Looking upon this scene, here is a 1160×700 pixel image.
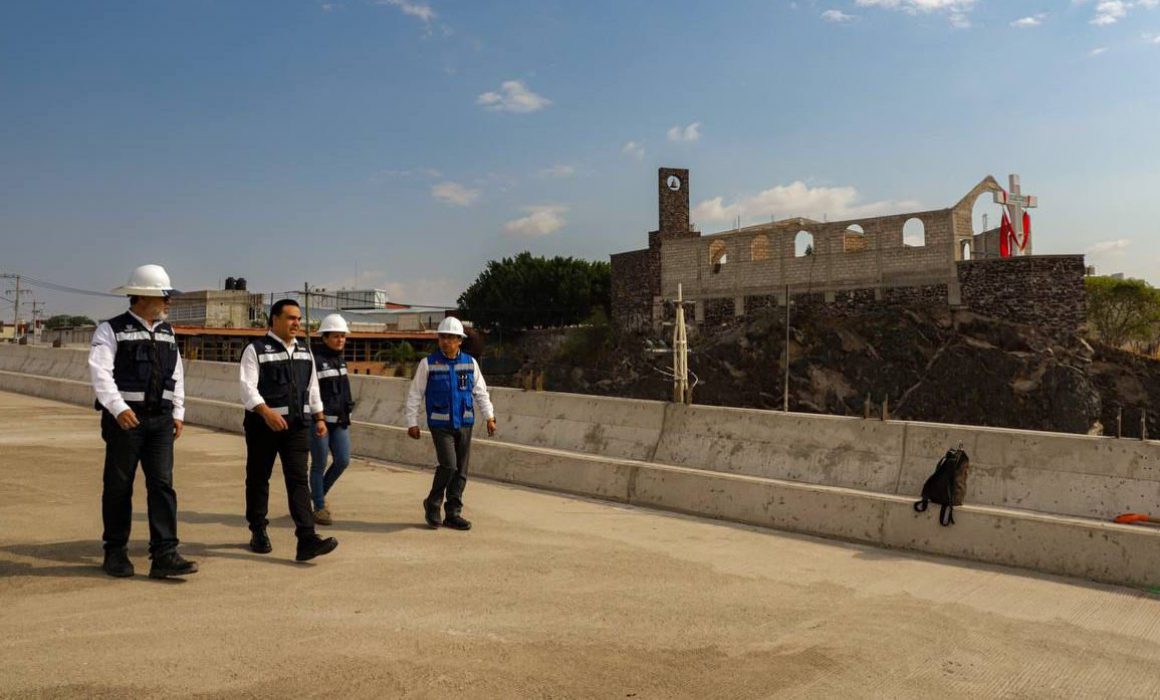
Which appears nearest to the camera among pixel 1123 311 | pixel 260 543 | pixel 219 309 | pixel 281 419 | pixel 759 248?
pixel 281 419

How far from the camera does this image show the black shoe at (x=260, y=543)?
269 inches

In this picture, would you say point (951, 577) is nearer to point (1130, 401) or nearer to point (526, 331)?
point (1130, 401)

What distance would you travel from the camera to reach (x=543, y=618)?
211 inches

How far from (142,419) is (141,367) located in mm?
368

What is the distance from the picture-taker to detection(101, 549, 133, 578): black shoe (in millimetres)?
5895

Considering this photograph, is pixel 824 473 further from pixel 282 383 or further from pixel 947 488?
pixel 282 383

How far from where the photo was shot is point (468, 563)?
6.74 meters

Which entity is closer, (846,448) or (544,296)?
(846,448)

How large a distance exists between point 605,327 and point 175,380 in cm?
5226

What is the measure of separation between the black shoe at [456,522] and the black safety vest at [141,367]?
2979 millimetres

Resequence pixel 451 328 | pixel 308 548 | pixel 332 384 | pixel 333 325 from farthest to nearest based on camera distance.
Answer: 1. pixel 333 325
2. pixel 332 384
3. pixel 451 328
4. pixel 308 548

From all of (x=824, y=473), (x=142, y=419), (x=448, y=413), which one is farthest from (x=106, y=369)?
(x=824, y=473)

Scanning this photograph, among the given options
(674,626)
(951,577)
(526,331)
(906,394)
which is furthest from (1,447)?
(526,331)

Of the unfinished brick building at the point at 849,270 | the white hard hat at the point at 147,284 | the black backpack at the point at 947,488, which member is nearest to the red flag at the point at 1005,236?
the unfinished brick building at the point at 849,270
